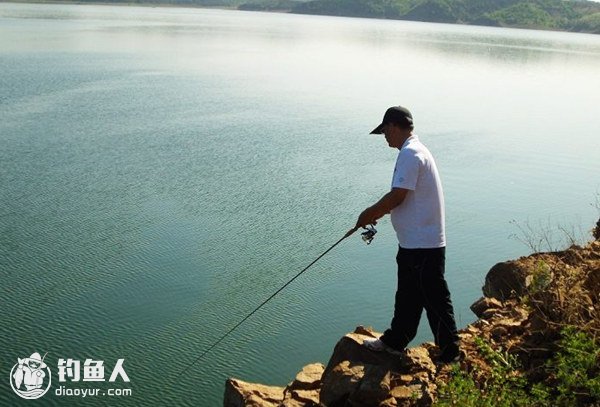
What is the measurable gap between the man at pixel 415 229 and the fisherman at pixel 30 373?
12.4 feet

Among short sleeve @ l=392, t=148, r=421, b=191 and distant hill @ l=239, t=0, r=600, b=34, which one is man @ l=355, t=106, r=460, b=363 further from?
distant hill @ l=239, t=0, r=600, b=34

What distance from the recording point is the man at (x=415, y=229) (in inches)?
171

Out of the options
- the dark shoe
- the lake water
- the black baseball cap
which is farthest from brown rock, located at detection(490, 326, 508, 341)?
the lake water

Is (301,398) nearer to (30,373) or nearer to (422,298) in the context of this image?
(422,298)

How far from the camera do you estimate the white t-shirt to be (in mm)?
4320

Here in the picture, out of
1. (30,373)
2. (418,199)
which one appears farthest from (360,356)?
(30,373)

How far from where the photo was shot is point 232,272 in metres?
9.21

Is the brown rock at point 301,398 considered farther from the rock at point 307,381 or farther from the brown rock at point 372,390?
the brown rock at point 372,390

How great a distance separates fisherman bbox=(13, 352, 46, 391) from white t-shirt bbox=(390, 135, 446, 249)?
4118mm

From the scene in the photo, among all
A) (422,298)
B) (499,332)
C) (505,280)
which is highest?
(422,298)

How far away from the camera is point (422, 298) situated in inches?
184

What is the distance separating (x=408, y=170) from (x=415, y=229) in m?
0.44

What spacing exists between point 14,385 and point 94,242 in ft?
12.3

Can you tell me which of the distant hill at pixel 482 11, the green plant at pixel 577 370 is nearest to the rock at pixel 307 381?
the green plant at pixel 577 370
